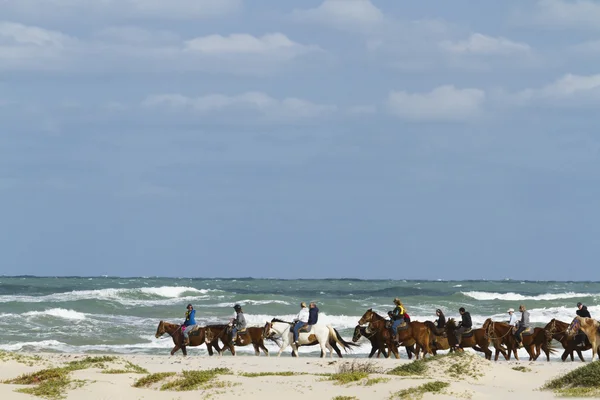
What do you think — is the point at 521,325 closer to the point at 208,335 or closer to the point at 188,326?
the point at 208,335

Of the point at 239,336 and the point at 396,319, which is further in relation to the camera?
the point at 239,336

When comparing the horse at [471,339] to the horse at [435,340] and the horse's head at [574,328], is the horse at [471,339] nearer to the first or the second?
the horse at [435,340]

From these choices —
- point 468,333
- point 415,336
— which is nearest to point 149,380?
point 415,336

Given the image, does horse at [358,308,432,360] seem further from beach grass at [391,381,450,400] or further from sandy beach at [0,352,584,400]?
beach grass at [391,381,450,400]

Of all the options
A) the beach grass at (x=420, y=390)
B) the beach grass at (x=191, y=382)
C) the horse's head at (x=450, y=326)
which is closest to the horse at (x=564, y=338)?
the horse's head at (x=450, y=326)

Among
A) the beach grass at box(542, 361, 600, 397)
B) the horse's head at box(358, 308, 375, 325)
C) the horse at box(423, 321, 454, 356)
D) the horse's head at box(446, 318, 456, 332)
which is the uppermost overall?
the horse's head at box(358, 308, 375, 325)

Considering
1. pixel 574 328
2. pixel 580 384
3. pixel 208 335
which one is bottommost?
pixel 580 384

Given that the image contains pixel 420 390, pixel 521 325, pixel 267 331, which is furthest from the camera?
pixel 267 331

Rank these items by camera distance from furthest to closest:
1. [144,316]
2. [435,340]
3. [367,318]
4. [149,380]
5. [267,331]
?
[144,316] < [267,331] < [367,318] < [435,340] < [149,380]

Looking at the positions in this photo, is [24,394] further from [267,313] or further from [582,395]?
[267,313]

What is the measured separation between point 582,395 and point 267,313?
120 ft

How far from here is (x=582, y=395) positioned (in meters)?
16.8

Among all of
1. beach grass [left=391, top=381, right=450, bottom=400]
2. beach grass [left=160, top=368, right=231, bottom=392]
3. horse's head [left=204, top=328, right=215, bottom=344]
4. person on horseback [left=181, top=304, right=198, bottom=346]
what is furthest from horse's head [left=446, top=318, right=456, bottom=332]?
beach grass [left=391, top=381, right=450, bottom=400]

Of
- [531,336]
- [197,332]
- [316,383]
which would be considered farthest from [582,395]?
[197,332]
